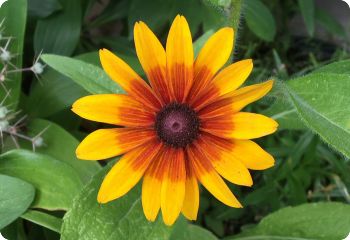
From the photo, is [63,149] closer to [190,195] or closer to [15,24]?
[15,24]

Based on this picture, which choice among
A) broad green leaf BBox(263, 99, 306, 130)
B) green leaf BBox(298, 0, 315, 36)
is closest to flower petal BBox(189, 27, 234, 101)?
broad green leaf BBox(263, 99, 306, 130)

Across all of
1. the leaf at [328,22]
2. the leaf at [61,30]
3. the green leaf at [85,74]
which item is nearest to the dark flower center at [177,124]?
the green leaf at [85,74]

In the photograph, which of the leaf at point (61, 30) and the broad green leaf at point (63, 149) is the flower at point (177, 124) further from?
the leaf at point (61, 30)

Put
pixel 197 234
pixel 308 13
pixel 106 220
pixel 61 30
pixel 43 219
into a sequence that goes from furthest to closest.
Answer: pixel 308 13, pixel 61 30, pixel 197 234, pixel 43 219, pixel 106 220

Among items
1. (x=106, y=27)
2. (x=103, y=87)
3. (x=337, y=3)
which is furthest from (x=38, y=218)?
(x=337, y=3)

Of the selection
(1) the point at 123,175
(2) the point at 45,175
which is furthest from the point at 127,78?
(2) the point at 45,175
